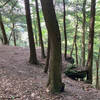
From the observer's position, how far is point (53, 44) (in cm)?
394

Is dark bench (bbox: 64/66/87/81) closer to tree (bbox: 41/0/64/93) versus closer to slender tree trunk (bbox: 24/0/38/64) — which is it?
slender tree trunk (bbox: 24/0/38/64)

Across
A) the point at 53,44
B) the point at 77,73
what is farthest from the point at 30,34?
the point at 53,44

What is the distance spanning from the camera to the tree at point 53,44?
358 cm

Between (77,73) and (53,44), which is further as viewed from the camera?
(77,73)

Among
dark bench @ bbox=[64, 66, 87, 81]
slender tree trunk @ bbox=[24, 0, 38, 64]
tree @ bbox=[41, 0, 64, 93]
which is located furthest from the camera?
dark bench @ bbox=[64, 66, 87, 81]

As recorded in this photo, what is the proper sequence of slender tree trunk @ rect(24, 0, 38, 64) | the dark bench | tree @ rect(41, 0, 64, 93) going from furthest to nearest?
the dark bench → slender tree trunk @ rect(24, 0, 38, 64) → tree @ rect(41, 0, 64, 93)

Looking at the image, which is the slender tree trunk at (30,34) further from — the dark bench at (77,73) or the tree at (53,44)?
the tree at (53,44)

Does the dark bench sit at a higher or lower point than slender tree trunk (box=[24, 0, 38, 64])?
lower

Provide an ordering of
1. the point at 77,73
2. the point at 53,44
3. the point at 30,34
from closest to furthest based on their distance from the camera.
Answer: the point at 53,44
the point at 30,34
the point at 77,73

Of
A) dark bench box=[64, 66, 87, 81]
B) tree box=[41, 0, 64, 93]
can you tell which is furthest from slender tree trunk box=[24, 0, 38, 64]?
tree box=[41, 0, 64, 93]

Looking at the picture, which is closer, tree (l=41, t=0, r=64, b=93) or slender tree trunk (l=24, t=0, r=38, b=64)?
tree (l=41, t=0, r=64, b=93)

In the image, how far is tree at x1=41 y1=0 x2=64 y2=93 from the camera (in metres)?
3.58

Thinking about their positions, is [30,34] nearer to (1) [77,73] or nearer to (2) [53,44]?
(1) [77,73]

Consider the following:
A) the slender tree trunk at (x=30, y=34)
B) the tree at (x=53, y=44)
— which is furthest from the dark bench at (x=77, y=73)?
the tree at (x=53, y=44)
